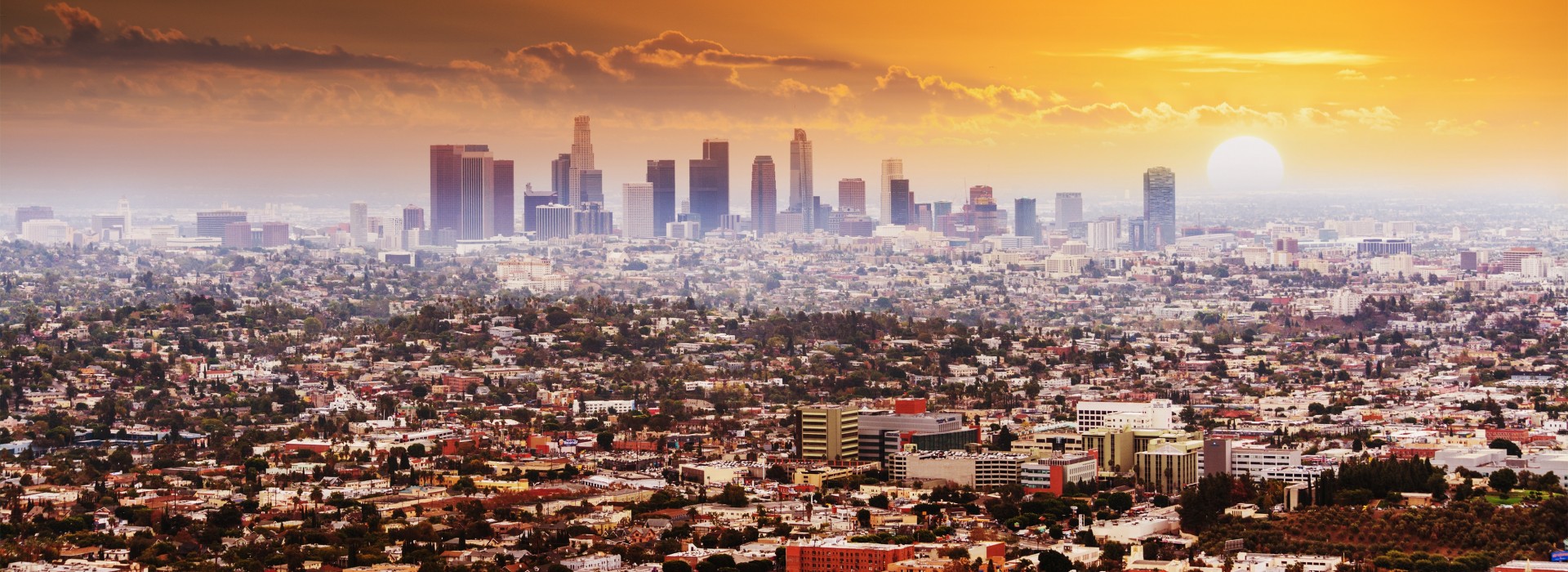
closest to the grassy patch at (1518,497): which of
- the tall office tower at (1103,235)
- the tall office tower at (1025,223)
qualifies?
the tall office tower at (1103,235)

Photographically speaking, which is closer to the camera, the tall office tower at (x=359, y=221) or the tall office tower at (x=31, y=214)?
the tall office tower at (x=31, y=214)

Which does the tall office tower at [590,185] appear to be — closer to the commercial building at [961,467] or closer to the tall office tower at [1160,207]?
the tall office tower at [1160,207]

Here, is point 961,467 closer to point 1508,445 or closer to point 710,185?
point 1508,445

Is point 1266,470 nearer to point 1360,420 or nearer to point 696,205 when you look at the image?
point 1360,420

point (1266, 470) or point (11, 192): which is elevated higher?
point (11, 192)

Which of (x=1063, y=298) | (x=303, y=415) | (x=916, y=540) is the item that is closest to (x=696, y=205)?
(x=1063, y=298)

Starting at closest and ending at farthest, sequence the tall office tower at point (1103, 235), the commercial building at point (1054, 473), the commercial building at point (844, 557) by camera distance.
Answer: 1. the commercial building at point (844, 557)
2. the commercial building at point (1054, 473)
3. the tall office tower at point (1103, 235)
